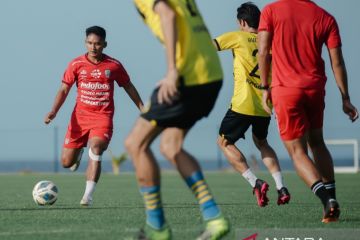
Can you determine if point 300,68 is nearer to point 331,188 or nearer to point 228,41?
point 331,188

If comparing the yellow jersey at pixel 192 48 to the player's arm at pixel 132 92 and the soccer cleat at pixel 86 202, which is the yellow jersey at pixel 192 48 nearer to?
the soccer cleat at pixel 86 202

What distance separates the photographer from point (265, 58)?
9.71 m

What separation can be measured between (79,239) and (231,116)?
5048mm

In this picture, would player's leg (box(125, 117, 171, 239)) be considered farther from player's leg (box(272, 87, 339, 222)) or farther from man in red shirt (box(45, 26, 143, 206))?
man in red shirt (box(45, 26, 143, 206))

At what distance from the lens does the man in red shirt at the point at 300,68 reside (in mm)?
9477

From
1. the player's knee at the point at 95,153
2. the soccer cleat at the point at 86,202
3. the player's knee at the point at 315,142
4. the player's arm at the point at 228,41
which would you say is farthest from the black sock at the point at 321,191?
the player's knee at the point at 95,153

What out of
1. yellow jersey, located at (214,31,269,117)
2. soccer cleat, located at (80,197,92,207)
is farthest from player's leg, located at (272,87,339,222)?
soccer cleat, located at (80,197,92,207)

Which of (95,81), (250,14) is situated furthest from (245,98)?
(95,81)

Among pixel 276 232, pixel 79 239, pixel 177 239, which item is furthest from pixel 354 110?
pixel 79 239

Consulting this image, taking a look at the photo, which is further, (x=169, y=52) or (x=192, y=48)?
A: (x=192, y=48)

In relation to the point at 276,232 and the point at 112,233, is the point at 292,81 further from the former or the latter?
the point at 112,233

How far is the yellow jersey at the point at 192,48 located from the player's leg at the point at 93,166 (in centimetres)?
535

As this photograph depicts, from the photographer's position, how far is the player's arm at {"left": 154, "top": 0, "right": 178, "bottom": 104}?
687 centimetres

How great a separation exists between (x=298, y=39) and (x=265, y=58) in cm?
40
